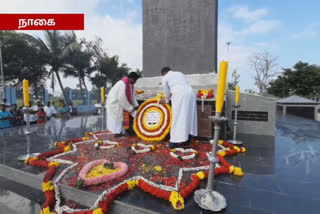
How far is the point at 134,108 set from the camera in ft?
15.2

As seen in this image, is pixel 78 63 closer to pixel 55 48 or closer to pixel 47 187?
pixel 55 48

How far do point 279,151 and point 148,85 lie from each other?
4.01 metres

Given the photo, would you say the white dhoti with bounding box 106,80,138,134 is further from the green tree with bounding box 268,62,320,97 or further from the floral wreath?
the green tree with bounding box 268,62,320,97

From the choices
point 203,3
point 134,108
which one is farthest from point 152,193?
point 203,3

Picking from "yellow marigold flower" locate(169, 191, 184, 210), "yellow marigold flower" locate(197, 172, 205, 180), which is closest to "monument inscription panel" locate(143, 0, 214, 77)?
"yellow marigold flower" locate(197, 172, 205, 180)

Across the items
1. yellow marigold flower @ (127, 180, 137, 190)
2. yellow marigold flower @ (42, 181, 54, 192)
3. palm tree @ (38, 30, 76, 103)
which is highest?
palm tree @ (38, 30, 76, 103)

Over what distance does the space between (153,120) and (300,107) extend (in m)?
12.6

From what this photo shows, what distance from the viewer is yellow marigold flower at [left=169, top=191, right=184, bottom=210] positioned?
172 cm

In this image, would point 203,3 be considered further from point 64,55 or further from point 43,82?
point 43,82

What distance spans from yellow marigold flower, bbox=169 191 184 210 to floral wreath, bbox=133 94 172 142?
218cm

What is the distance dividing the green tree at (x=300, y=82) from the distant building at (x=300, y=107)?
937cm

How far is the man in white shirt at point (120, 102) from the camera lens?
4223 millimetres

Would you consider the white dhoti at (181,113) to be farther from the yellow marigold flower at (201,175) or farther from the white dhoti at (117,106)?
the white dhoti at (117,106)

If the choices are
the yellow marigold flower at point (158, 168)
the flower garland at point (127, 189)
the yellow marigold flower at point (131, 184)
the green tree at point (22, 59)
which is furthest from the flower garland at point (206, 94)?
the green tree at point (22, 59)
